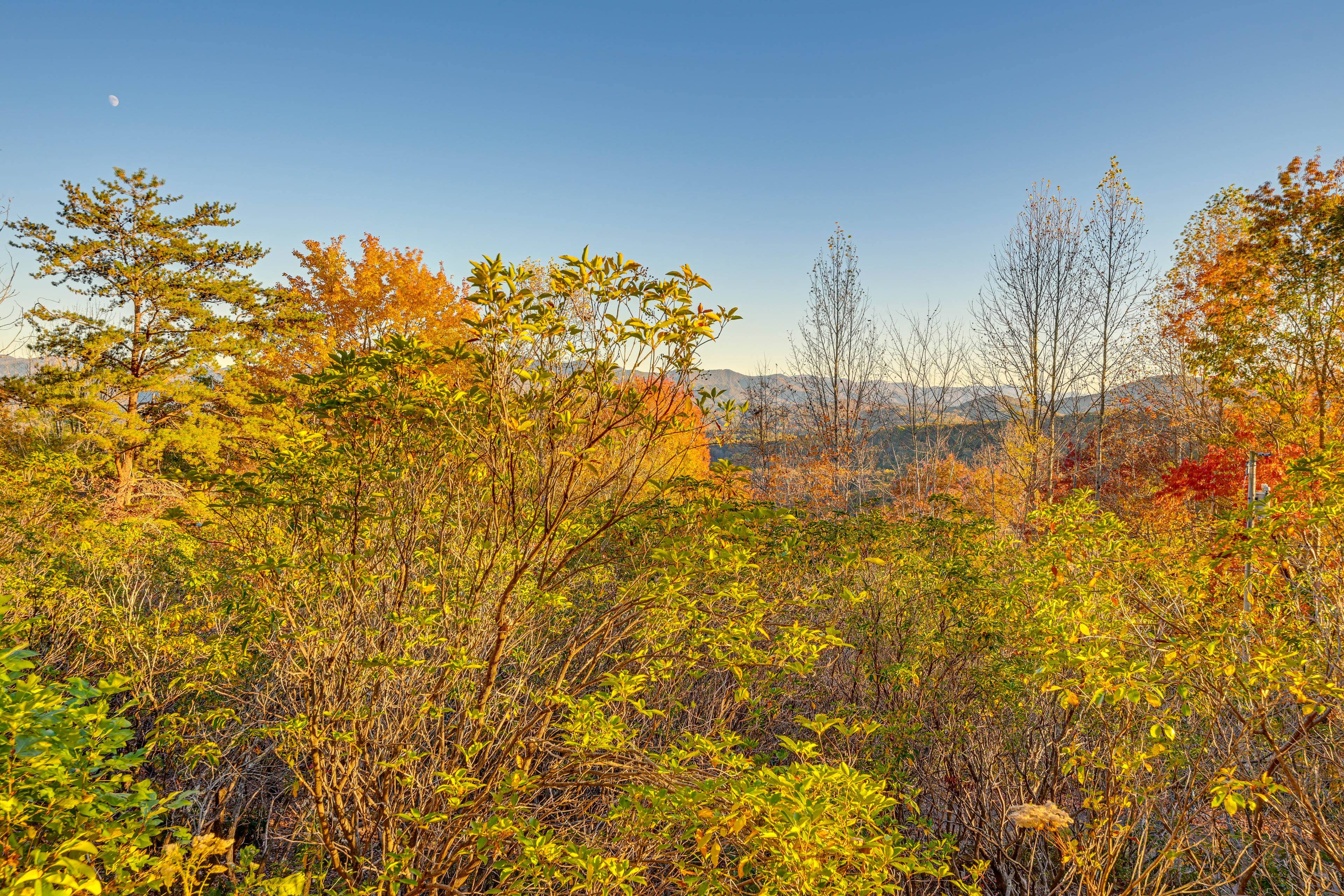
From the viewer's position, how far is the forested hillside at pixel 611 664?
1961mm

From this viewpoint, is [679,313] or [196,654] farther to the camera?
[196,654]

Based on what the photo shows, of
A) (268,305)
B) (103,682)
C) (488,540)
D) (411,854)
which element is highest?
(268,305)

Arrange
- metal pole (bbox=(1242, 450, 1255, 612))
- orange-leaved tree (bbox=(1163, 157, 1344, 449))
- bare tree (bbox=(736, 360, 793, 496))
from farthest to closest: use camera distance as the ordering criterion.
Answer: bare tree (bbox=(736, 360, 793, 496)) → orange-leaved tree (bbox=(1163, 157, 1344, 449)) → metal pole (bbox=(1242, 450, 1255, 612))

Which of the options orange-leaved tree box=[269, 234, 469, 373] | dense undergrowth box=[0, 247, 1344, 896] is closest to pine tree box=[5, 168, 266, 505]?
orange-leaved tree box=[269, 234, 469, 373]

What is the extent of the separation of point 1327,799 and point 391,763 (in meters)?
Result: 5.16

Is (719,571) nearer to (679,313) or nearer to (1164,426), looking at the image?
(679,313)

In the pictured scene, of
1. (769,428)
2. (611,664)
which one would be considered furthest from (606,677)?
(769,428)

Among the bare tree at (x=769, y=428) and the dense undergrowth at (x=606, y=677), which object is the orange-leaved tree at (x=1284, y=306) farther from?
the bare tree at (x=769, y=428)

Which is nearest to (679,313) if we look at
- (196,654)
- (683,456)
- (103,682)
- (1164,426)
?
(683,456)

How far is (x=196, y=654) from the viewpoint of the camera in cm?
382

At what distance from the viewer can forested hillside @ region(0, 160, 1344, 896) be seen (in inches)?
77.2

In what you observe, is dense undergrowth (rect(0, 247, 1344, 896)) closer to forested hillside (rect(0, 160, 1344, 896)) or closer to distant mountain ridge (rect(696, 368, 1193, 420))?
forested hillside (rect(0, 160, 1344, 896))

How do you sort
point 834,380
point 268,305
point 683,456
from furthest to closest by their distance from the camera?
point 834,380 < point 268,305 < point 683,456

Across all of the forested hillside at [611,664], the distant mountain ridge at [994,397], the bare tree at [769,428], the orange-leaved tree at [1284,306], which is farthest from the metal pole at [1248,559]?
the bare tree at [769,428]
